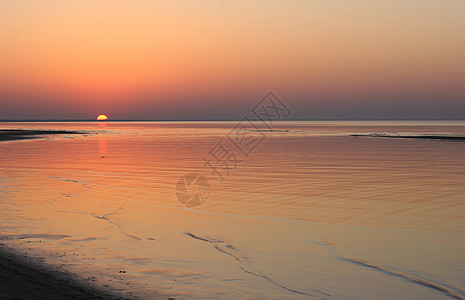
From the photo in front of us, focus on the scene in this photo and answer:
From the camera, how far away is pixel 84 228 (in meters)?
15.6

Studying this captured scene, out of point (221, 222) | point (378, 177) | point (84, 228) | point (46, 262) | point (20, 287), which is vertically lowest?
point (20, 287)

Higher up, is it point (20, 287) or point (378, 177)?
point (378, 177)

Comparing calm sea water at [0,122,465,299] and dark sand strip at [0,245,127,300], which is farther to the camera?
calm sea water at [0,122,465,299]

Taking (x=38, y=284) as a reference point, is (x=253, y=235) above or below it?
above

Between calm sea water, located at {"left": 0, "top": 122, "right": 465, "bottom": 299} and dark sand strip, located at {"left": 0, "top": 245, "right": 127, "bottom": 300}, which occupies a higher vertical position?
calm sea water, located at {"left": 0, "top": 122, "right": 465, "bottom": 299}

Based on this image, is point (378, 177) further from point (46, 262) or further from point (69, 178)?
point (46, 262)

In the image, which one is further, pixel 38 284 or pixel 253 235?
pixel 253 235

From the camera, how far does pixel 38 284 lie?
31.1ft

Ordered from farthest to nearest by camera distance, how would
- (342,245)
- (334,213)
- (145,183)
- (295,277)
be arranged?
(145,183) → (334,213) → (342,245) → (295,277)

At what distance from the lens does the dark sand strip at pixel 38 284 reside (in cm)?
886

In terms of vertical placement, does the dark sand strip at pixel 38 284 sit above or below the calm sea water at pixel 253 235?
below

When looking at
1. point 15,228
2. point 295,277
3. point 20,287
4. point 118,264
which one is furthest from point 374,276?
point 15,228

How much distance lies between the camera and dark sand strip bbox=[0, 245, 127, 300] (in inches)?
349

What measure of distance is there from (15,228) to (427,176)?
2492cm
